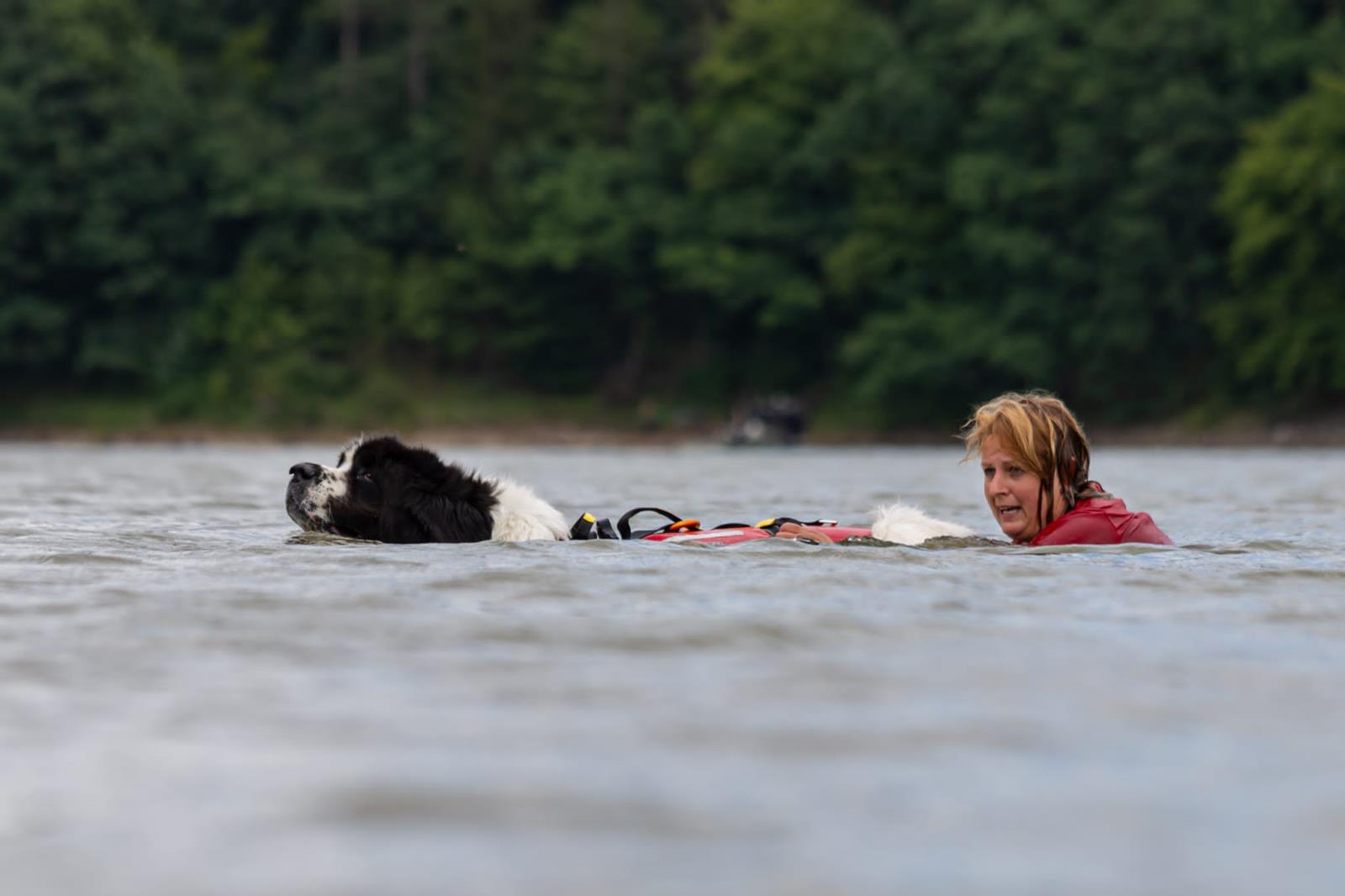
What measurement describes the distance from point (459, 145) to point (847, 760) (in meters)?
50.2

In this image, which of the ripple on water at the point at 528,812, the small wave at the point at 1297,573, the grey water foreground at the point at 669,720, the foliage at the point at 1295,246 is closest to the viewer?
the grey water foreground at the point at 669,720

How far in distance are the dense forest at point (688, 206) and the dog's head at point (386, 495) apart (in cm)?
3336

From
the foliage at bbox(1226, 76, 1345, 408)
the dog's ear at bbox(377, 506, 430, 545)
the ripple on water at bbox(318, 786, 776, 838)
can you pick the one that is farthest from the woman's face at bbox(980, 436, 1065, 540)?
the foliage at bbox(1226, 76, 1345, 408)

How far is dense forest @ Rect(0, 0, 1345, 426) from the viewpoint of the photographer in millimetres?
41625

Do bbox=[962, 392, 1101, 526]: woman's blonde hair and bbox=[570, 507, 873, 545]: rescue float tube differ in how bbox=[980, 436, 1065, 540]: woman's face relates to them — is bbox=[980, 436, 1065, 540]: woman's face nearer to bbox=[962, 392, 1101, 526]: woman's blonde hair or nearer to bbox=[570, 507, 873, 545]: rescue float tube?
bbox=[962, 392, 1101, 526]: woman's blonde hair

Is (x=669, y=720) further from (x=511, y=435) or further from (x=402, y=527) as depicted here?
(x=511, y=435)

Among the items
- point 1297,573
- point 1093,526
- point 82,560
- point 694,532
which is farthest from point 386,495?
point 1297,573

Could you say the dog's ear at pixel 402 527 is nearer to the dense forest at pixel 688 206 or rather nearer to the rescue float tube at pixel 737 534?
the rescue float tube at pixel 737 534

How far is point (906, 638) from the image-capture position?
A: 541 cm

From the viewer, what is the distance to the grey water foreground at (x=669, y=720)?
10.2ft

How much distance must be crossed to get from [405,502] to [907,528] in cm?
219

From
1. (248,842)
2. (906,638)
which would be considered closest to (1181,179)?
(906,638)

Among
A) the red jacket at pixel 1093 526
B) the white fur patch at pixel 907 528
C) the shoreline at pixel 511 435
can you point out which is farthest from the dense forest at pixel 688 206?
the white fur patch at pixel 907 528

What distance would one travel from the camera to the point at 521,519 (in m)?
7.94
